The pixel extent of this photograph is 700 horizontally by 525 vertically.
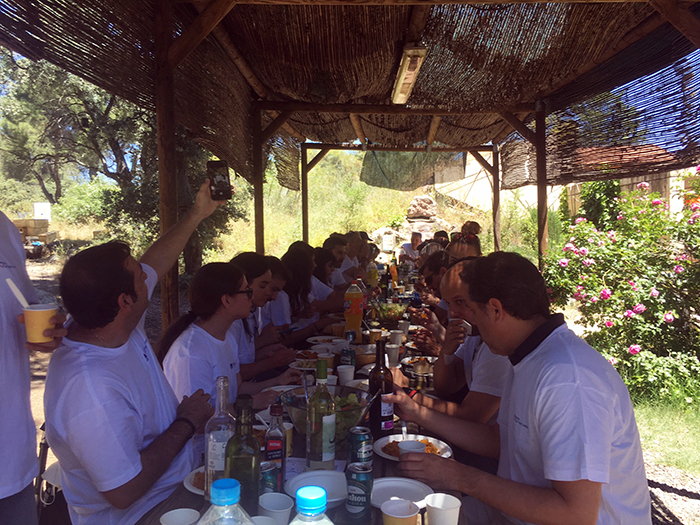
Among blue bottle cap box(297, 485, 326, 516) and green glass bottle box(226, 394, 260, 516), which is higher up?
blue bottle cap box(297, 485, 326, 516)

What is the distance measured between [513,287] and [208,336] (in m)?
1.49

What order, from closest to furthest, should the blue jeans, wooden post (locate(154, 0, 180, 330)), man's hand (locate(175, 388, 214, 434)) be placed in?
the blue jeans → man's hand (locate(175, 388, 214, 434)) → wooden post (locate(154, 0, 180, 330))

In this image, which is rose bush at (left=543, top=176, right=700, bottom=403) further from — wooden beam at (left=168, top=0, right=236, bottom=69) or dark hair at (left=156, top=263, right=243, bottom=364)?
wooden beam at (left=168, top=0, right=236, bottom=69)

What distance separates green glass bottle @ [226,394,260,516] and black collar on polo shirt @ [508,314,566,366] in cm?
91

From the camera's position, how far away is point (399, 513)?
1.37 m

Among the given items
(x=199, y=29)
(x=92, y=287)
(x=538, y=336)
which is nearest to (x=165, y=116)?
(x=199, y=29)

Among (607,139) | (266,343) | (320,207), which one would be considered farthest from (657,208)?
(320,207)

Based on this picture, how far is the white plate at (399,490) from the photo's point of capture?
158cm

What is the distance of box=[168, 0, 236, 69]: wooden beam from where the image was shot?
3404mm

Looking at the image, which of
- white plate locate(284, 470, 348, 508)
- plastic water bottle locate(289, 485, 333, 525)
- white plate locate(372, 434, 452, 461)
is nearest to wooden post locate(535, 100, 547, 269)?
white plate locate(372, 434, 452, 461)

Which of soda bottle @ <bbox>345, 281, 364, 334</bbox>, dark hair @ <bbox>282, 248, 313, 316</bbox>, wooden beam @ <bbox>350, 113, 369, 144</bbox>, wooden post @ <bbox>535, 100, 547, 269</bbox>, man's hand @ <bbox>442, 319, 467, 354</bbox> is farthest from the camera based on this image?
wooden beam @ <bbox>350, 113, 369, 144</bbox>

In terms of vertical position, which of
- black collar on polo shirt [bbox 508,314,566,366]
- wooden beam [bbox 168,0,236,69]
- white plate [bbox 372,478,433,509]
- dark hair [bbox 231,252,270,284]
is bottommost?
white plate [bbox 372,478,433,509]

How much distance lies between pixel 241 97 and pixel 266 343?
9.46ft

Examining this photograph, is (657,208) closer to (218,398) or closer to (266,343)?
(266,343)
